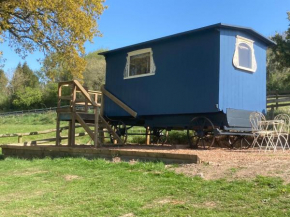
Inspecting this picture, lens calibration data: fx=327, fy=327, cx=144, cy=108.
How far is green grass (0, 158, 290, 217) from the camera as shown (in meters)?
3.76

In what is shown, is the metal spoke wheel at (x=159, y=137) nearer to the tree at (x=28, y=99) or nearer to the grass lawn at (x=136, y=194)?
the grass lawn at (x=136, y=194)

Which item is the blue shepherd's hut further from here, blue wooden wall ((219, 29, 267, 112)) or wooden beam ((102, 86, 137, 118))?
wooden beam ((102, 86, 137, 118))

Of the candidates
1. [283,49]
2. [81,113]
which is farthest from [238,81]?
[283,49]

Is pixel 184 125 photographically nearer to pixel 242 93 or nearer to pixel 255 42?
pixel 242 93

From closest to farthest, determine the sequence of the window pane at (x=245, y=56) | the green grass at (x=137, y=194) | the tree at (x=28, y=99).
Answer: the green grass at (x=137, y=194) → the window pane at (x=245, y=56) → the tree at (x=28, y=99)

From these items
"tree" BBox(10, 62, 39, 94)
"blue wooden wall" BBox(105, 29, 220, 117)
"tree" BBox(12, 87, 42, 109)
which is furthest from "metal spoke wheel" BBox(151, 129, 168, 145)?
"tree" BBox(10, 62, 39, 94)

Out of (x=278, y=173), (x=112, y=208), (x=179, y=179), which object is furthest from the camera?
(x=179, y=179)

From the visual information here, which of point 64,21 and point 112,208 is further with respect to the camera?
point 64,21

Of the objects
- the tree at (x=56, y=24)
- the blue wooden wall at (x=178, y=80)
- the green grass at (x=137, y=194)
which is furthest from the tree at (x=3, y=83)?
the green grass at (x=137, y=194)

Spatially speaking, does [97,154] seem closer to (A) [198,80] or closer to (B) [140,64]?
(A) [198,80]

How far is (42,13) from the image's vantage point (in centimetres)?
1186

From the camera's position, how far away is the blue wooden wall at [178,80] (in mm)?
8445

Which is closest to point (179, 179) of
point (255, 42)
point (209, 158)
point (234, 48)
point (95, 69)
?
point (209, 158)

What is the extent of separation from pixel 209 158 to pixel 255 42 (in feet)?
15.9
